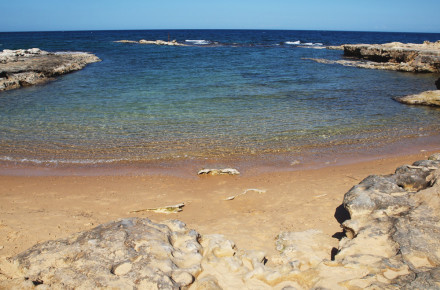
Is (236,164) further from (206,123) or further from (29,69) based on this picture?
(29,69)

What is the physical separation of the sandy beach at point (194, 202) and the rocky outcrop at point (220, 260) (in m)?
1.15

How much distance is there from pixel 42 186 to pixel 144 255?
209 inches

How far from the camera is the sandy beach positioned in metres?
5.79

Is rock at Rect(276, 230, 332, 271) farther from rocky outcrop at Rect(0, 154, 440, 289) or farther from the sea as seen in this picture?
the sea

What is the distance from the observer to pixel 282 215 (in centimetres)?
647

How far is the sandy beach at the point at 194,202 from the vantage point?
19.0 feet

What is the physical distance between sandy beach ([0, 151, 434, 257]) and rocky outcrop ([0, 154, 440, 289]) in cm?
115

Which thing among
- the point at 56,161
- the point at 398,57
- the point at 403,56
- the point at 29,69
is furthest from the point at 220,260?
the point at 398,57

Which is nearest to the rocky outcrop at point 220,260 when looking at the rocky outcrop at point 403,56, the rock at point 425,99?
the rock at point 425,99

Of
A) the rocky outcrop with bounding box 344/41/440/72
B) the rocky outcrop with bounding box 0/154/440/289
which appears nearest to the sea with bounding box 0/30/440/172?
the rocky outcrop with bounding box 0/154/440/289

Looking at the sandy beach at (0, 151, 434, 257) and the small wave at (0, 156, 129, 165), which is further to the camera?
the small wave at (0, 156, 129, 165)

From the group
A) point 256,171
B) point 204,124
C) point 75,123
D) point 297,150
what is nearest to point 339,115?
point 297,150

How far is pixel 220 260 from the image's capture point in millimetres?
4145

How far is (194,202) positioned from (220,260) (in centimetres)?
312
